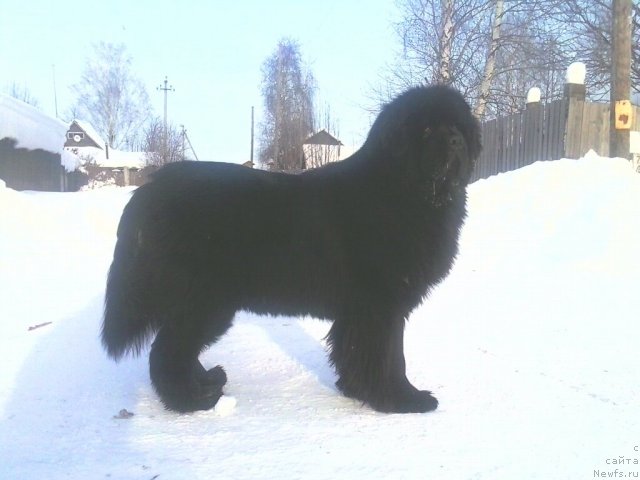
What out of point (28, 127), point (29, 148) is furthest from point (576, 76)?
point (29, 148)

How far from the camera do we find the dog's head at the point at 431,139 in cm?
288

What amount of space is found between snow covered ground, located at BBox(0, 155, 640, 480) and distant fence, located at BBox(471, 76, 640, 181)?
520cm

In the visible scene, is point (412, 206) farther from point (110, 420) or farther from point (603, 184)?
point (603, 184)

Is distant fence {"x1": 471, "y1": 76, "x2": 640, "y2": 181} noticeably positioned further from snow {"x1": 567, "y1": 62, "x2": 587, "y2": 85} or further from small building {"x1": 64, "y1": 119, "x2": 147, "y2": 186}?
small building {"x1": 64, "y1": 119, "x2": 147, "y2": 186}

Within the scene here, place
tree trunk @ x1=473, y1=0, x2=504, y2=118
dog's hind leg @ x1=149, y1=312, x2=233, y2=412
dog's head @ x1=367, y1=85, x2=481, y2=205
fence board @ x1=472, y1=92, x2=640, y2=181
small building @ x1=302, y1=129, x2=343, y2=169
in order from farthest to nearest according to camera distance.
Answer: small building @ x1=302, y1=129, x2=343, y2=169 → tree trunk @ x1=473, y1=0, x2=504, y2=118 → fence board @ x1=472, y1=92, x2=640, y2=181 → dog's head @ x1=367, y1=85, x2=481, y2=205 → dog's hind leg @ x1=149, y1=312, x2=233, y2=412

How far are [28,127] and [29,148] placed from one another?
127cm

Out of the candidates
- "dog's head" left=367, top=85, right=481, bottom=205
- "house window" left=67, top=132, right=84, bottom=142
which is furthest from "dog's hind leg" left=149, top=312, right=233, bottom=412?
"house window" left=67, top=132, right=84, bottom=142

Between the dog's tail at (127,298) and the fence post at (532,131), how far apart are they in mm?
10523

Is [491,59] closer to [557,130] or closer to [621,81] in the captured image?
[557,130]

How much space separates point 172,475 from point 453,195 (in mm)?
2017

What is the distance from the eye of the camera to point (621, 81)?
9.17 meters

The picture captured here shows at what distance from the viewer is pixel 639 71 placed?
70.0ft

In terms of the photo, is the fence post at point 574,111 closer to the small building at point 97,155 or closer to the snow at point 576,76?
the snow at point 576,76

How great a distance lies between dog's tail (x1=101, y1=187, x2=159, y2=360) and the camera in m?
2.84
